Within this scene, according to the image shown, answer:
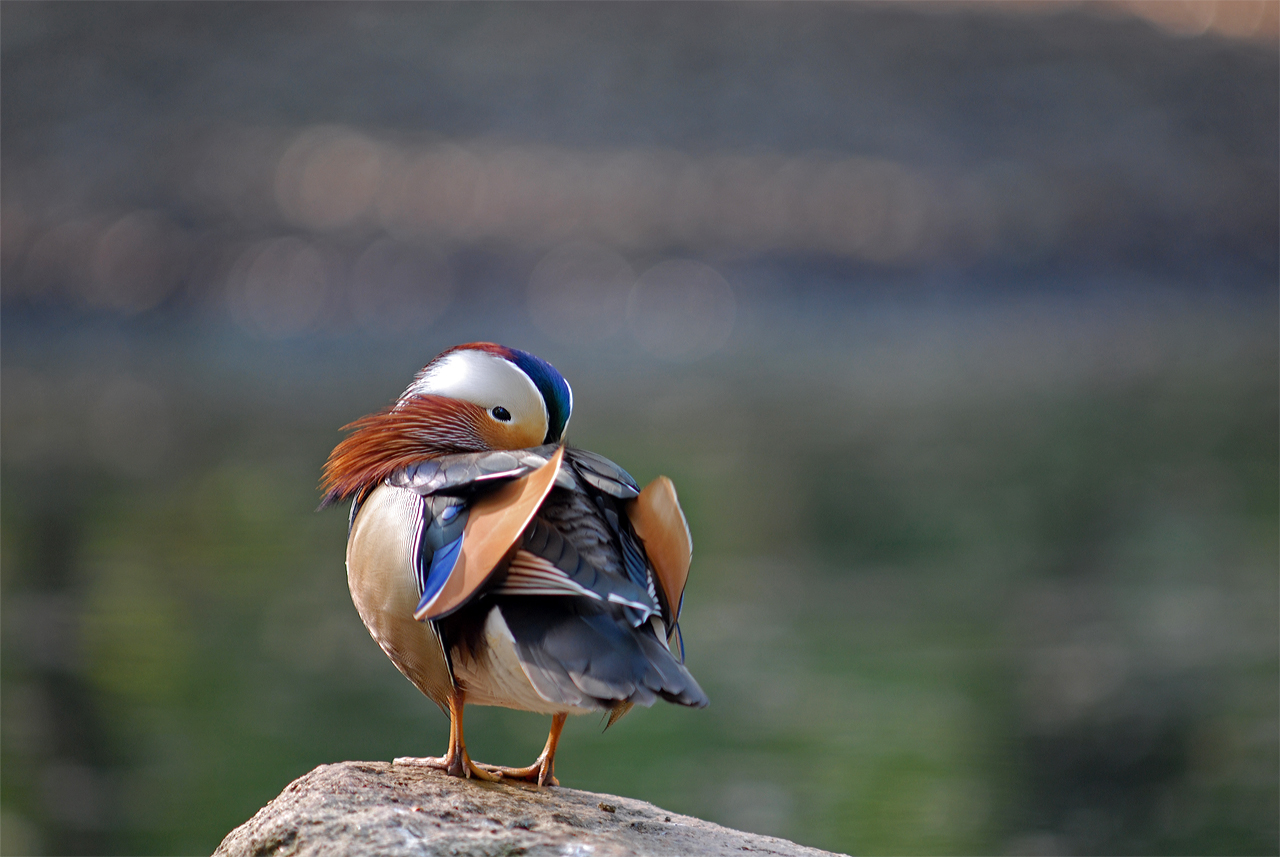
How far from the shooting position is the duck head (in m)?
3.12

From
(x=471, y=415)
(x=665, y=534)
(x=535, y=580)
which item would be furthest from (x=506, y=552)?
(x=471, y=415)

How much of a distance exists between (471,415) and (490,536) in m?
0.57

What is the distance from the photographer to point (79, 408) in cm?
1686

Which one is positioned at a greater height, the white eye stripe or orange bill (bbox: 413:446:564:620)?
the white eye stripe

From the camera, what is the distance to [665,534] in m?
2.86

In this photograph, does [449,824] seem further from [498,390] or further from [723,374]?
[723,374]

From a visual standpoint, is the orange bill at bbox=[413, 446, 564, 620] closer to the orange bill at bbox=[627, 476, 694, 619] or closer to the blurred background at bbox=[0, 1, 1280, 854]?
the orange bill at bbox=[627, 476, 694, 619]

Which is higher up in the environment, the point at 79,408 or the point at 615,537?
the point at 79,408

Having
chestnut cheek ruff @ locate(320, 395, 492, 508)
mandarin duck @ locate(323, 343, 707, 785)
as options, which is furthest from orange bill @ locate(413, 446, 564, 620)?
chestnut cheek ruff @ locate(320, 395, 492, 508)

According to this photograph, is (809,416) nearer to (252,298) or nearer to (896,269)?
(896,269)

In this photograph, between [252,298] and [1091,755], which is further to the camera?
[252,298]

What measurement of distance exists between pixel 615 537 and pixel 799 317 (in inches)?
747

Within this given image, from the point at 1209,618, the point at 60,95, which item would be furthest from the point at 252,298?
the point at 1209,618

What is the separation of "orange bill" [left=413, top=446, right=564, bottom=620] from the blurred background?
11.5 ft
